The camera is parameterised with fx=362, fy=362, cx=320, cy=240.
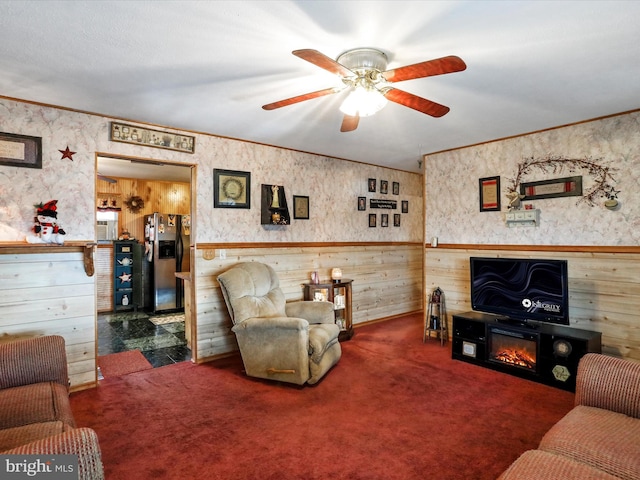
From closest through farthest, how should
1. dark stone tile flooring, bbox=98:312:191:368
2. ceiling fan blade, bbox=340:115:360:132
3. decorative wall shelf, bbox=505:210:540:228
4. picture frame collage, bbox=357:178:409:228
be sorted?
ceiling fan blade, bbox=340:115:360:132
decorative wall shelf, bbox=505:210:540:228
dark stone tile flooring, bbox=98:312:191:368
picture frame collage, bbox=357:178:409:228

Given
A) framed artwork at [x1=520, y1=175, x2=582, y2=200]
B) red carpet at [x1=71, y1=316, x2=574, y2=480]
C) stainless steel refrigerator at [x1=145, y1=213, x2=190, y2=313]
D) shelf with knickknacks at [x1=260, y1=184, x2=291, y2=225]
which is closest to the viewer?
red carpet at [x1=71, y1=316, x2=574, y2=480]

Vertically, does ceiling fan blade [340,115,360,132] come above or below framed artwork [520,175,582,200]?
above

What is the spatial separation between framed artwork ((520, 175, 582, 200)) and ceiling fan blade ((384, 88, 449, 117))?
215cm

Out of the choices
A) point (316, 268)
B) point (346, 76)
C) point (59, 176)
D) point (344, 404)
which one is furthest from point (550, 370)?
point (59, 176)

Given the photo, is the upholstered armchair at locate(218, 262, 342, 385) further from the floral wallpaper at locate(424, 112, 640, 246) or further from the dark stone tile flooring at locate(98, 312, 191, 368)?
the floral wallpaper at locate(424, 112, 640, 246)

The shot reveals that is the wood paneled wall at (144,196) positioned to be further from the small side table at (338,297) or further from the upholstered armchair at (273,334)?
the upholstered armchair at (273,334)

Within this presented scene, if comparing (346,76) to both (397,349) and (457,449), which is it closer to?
(457,449)

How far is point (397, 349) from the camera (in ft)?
14.0

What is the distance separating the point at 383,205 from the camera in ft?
18.6

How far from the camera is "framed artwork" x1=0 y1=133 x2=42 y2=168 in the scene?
2.85 m

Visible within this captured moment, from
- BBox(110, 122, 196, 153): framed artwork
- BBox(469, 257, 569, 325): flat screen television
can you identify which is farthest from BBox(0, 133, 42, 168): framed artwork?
BBox(469, 257, 569, 325): flat screen television

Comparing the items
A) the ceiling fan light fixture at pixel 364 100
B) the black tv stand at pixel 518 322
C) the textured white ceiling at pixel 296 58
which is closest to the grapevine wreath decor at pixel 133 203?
the textured white ceiling at pixel 296 58

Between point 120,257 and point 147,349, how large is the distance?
2682 millimetres

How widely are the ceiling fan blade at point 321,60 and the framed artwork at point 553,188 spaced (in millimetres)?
2787
